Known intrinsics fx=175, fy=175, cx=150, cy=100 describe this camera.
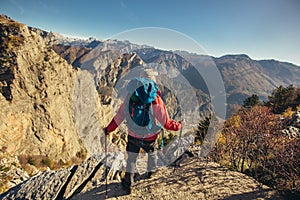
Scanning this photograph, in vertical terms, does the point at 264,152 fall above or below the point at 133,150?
below

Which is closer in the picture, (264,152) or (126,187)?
(126,187)

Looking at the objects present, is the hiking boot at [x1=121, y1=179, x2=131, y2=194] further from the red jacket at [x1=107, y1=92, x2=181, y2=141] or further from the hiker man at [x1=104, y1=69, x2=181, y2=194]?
the red jacket at [x1=107, y1=92, x2=181, y2=141]

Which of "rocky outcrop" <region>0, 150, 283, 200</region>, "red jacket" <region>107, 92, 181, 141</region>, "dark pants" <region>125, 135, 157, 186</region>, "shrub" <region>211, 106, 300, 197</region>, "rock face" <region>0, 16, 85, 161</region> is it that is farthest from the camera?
"rock face" <region>0, 16, 85, 161</region>

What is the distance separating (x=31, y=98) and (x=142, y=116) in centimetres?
2820

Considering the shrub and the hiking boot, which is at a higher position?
the shrub

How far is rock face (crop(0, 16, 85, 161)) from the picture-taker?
75.0ft

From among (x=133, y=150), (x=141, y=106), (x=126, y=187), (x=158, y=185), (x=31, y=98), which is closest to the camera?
(x=141, y=106)

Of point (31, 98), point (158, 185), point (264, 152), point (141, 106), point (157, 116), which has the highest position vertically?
point (141, 106)

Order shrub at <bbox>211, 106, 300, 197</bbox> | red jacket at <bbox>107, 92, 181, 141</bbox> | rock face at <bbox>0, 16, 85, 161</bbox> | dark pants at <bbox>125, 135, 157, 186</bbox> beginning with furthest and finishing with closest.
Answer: rock face at <bbox>0, 16, 85, 161</bbox> → shrub at <bbox>211, 106, 300, 197</bbox> → dark pants at <bbox>125, 135, 157, 186</bbox> → red jacket at <bbox>107, 92, 181, 141</bbox>

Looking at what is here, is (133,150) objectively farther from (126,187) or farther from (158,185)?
(158,185)

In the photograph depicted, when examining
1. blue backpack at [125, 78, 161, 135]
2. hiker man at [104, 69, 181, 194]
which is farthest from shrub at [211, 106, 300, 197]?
blue backpack at [125, 78, 161, 135]

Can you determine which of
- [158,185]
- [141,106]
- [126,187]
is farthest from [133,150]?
[158,185]

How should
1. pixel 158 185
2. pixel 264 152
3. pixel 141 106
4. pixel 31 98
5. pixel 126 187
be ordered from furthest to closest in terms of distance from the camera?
pixel 31 98 < pixel 264 152 < pixel 158 185 < pixel 126 187 < pixel 141 106

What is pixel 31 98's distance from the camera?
25984 mm
